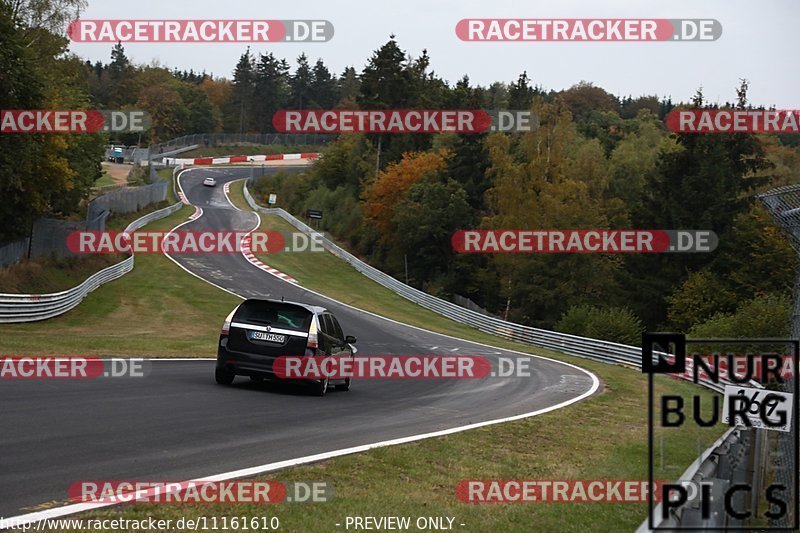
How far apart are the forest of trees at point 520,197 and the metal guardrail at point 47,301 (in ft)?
12.6

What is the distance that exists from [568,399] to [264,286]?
29.1 m

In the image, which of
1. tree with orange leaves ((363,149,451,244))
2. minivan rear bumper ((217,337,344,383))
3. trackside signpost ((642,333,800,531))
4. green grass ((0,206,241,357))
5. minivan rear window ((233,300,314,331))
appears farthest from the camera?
tree with orange leaves ((363,149,451,244))

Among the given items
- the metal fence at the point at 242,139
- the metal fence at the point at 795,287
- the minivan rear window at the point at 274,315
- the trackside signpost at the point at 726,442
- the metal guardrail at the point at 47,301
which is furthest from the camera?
the metal fence at the point at 242,139

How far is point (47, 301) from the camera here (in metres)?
30.4

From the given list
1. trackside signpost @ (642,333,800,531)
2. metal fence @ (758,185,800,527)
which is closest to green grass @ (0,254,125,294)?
metal fence @ (758,185,800,527)

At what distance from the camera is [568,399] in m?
20.1

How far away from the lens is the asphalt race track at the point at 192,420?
7.87 metres

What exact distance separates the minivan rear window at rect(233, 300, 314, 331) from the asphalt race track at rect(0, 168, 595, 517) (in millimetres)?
1145

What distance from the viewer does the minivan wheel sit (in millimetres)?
15263

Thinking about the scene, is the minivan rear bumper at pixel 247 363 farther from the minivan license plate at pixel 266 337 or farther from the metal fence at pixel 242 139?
the metal fence at pixel 242 139

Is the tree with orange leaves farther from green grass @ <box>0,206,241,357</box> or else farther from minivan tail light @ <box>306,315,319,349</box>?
minivan tail light @ <box>306,315,319,349</box>

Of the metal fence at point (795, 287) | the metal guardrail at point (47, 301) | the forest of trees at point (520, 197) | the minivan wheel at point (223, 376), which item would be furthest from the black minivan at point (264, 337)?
the forest of trees at point (520, 197)

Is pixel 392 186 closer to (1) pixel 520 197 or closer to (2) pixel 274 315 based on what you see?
(1) pixel 520 197

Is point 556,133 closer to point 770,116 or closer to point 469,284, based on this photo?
point 469,284
